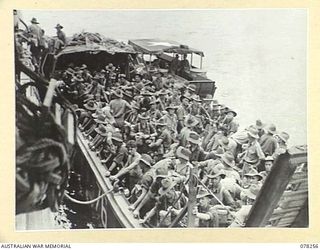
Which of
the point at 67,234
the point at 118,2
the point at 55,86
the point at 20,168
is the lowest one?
the point at 67,234

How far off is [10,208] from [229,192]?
36 centimetres

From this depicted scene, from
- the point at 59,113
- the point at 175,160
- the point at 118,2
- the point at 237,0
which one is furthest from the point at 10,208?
the point at 237,0

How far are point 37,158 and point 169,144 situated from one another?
22cm

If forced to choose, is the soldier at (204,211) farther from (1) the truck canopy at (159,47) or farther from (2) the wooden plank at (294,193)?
(1) the truck canopy at (159,47)

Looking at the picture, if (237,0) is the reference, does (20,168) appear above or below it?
below

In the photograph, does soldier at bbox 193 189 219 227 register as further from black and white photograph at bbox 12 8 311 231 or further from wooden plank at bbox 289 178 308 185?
wooden plank at bbox 289 178 308 185

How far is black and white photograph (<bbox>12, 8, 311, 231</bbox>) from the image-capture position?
90cm

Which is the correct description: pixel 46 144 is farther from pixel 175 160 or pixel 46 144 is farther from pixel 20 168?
pixel 175 160

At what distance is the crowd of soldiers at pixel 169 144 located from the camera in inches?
35.5

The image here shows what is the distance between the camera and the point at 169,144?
909 mm

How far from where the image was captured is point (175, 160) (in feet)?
2.98

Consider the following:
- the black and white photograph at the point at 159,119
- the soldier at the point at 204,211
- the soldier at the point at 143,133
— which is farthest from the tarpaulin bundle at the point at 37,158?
the soldier at the point at 204,211

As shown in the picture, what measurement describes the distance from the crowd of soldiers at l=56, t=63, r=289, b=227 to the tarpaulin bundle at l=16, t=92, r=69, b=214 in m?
0.05

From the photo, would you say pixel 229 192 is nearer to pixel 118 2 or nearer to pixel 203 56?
pixel 203 56
